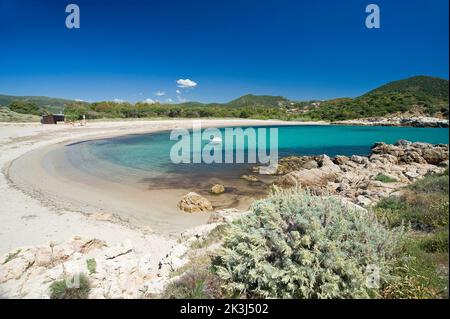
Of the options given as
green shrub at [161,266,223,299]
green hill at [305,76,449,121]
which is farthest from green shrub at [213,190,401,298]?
green hill at [305,76,449,121]

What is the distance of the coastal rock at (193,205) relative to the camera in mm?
11711

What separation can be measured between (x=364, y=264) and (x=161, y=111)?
92876mm

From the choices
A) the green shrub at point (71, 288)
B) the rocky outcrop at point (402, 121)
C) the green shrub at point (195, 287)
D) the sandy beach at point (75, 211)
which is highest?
the rocky outcrop at point (402, 121)

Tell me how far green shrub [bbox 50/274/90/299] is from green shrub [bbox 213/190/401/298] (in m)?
2.16

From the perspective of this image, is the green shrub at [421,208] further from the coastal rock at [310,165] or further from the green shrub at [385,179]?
the coastal rock at [310,165]

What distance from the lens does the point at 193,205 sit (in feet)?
38.8

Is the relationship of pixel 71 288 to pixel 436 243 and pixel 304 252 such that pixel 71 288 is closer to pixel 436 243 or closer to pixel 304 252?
pixel 304 252

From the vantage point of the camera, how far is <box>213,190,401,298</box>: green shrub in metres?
3.23

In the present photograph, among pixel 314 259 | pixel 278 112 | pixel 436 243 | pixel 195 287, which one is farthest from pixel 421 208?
pixel 278 112

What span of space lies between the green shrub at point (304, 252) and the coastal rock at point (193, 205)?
303 inches

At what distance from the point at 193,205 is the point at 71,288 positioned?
7.88 m

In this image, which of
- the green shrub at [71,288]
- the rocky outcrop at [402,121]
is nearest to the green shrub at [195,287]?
the green shrub at [71,288]

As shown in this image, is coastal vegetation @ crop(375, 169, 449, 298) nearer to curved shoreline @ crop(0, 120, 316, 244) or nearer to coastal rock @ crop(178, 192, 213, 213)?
curved shoreline @ crop(0, 120, 316, 244)
